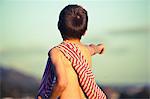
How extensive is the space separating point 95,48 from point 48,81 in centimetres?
65

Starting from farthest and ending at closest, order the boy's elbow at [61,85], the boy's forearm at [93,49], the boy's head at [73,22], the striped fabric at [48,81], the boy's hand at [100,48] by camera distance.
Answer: the boy's hand at [100,48], the boy's forearm at [93,49], the boy's head at [73,22], the striped fabric at [48,81], the boy's elbow at [61,85]

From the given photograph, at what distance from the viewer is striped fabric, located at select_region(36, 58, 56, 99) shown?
14.0 ft

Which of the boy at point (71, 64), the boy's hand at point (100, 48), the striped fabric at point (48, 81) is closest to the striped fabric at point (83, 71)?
the boy at point (71, 64)

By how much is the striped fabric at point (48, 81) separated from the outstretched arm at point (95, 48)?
47 centimetres

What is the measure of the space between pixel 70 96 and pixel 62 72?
0.84 ft

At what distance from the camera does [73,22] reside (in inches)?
172

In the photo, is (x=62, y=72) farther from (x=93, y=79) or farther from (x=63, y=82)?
(x=93, y=79)

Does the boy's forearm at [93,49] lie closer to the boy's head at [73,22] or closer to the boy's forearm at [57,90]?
the boy's head at [73,22]

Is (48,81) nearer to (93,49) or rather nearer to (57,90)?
(57,90)

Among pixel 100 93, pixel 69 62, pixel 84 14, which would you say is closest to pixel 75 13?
pixel 84 14

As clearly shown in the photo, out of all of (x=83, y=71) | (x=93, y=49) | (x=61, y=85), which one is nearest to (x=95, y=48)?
(x=93, y=49)

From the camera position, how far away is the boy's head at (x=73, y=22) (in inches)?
172

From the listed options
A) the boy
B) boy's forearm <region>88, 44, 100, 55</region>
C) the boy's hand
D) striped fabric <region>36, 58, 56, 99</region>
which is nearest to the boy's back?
the boy

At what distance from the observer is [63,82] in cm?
416
